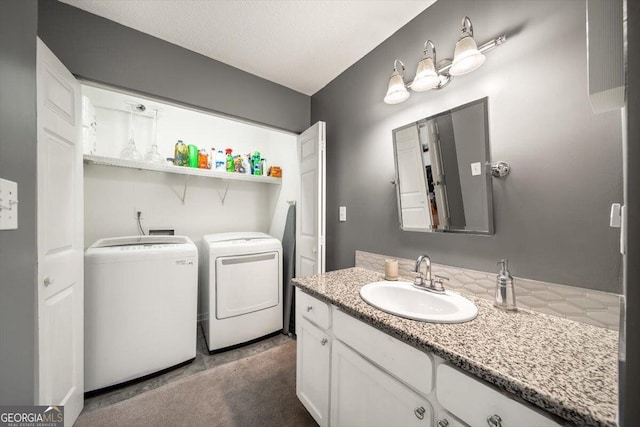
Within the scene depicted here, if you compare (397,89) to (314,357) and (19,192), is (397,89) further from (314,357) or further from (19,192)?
(19,192)

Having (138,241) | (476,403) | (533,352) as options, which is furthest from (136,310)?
(533,352)

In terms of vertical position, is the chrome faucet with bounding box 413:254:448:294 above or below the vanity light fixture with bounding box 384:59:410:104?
below

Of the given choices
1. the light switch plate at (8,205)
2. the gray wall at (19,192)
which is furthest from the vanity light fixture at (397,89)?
the light switch plate at (8,205)

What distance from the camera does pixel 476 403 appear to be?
0.60 metres

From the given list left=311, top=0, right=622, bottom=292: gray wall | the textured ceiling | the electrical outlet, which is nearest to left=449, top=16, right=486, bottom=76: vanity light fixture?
left=311, top=0, right=622, bottom=292: gray wall

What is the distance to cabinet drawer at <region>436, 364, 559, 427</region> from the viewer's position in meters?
0.52

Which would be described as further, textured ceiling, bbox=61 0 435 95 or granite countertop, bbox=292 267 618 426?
textured ceiling, bbox=61 0 435 95

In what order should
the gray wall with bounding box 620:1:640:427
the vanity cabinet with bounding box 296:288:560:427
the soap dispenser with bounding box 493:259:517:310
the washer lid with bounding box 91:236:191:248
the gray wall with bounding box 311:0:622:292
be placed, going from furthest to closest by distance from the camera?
the washer lid with bounding box 91:236:191:248 < the soap dispenser with bounding box 493:259:517:310 < the gray wall with bounding box 311:0:622:292 < the vanity cabinet with bounding box 296:288:560:427 < the gray wall with bounding box 620:1:640:427

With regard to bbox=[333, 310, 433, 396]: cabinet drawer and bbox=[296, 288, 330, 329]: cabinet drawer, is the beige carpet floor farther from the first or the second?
bbox=[333, 310, 433, 396]: cabinet drawer

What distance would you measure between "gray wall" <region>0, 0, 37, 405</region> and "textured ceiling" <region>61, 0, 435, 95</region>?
2.42ft

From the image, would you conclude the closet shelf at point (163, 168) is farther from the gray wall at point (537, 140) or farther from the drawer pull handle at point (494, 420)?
the drawer pull handle at point (494, 420)

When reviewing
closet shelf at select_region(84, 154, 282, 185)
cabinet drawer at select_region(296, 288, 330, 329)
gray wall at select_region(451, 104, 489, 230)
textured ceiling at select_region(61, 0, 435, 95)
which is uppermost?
textured ceiling at select_region(61, 0, 435, 95)

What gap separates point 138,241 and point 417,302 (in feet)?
7.49

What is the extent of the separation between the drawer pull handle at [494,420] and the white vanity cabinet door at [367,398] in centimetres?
19
